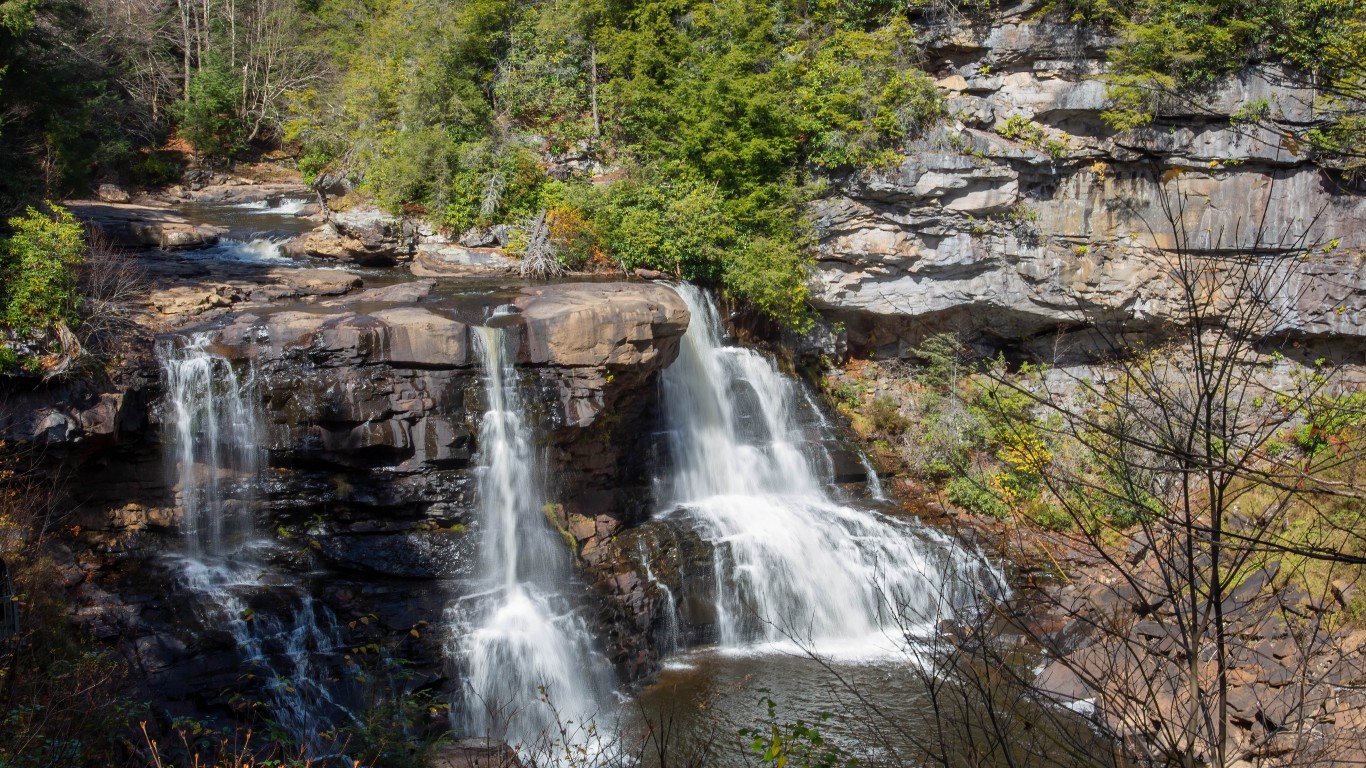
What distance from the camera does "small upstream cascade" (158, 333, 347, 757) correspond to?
374 inches

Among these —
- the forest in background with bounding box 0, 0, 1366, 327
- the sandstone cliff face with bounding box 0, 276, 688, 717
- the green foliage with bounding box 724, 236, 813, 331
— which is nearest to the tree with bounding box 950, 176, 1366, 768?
the forest in background with bounding box 0, 0, 1366, 327

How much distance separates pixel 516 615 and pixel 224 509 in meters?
3.94

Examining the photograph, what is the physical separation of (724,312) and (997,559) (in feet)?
21.4

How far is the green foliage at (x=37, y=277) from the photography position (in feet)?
32.8

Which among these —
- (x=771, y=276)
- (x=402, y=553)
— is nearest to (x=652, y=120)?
(x=771, y=276)

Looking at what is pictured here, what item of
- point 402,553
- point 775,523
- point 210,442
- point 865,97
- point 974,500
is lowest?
point 974,500

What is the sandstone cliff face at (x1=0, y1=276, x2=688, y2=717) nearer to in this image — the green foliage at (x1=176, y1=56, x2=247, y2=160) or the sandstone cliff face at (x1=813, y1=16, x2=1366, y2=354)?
the sandstone cliff face at (x1=813, y1=16, x2=1366, y2=354)

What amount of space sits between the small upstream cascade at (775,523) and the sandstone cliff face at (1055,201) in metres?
2.98

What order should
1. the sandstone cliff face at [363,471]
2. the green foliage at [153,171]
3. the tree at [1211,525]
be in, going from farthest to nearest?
the green foliage at [153,171] < the sandstone cliff face at [363,471] < the tree at [1211,525]

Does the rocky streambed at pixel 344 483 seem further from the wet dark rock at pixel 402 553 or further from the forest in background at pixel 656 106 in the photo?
the forest in background at pixel 656 106

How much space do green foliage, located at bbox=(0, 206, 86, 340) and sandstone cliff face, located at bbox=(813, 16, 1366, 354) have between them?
11.9 m

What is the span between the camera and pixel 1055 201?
52.3 feet

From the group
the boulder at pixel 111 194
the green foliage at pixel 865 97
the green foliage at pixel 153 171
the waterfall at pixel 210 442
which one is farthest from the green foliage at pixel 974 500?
the green foliage at pixel 153 171

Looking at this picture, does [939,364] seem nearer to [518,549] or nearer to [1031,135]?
[1031,135]
